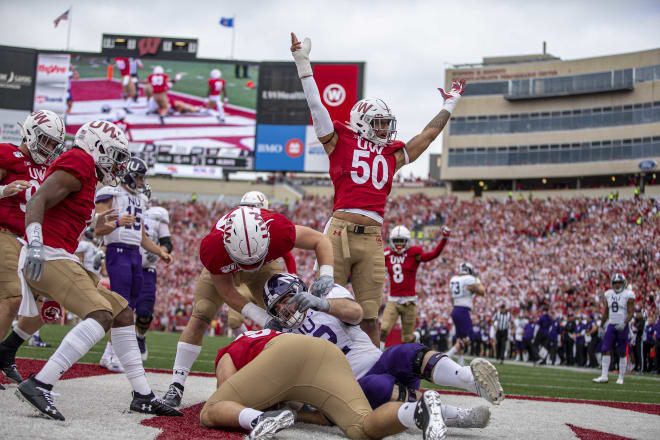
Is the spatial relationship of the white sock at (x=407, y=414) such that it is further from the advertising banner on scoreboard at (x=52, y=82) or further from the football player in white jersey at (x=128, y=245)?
the advertising banner on scoreboard at (x=52, y=82)

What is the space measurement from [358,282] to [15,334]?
2.86 metres

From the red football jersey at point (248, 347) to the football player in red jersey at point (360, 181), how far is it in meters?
1.74

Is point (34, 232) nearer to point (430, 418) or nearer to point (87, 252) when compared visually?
point (430, 418)

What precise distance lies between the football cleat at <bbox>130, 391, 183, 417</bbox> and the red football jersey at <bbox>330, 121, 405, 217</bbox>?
7.49 feet

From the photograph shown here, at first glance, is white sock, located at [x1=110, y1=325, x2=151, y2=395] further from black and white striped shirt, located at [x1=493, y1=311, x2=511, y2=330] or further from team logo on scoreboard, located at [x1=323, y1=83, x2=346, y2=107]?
team logo on scoreboard, located at [x1=323, y1=83, x2=346, y2=107]

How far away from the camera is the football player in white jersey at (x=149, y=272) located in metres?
8.32

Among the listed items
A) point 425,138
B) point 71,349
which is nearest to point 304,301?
point 71,349

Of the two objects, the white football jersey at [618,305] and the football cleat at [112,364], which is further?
the white football jersey at [618,305]

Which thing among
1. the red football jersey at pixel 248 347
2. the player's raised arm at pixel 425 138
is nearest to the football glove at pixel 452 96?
the player's raised arm at pixel 425 138

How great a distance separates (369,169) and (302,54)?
1.15 metres

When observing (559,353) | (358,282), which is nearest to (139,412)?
(358,282)

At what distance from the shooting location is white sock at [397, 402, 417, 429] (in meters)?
3.35

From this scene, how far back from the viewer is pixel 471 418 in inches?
138

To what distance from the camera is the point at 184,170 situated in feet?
100
